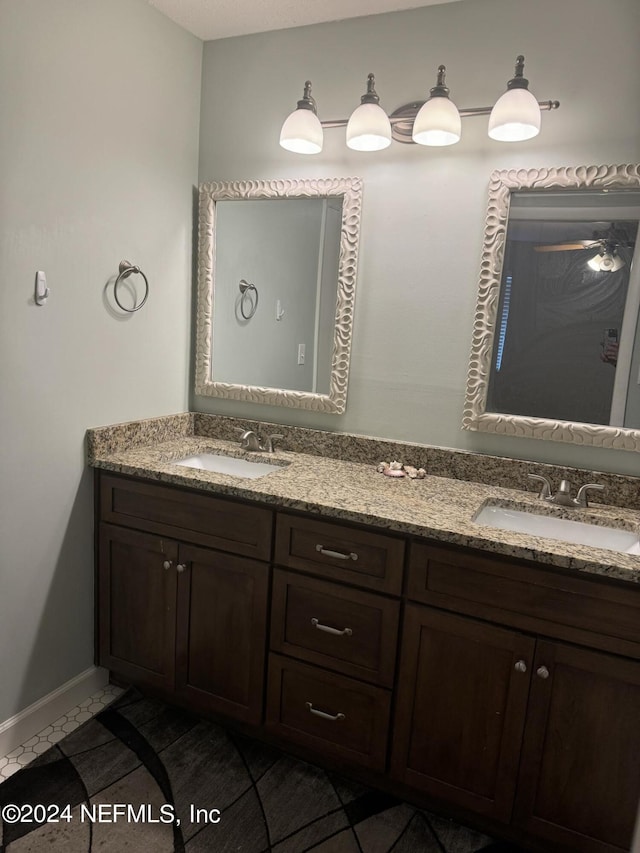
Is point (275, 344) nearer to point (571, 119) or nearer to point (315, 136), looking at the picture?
point (315, 136)

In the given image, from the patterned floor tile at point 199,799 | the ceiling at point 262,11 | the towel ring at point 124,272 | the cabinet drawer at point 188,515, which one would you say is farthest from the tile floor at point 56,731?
the ceiling at point 262,11

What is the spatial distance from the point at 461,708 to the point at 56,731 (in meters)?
1.29

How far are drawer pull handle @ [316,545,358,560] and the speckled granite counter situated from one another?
102mm

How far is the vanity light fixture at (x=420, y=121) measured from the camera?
5.50 feet

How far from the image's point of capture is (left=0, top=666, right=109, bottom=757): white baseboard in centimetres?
181

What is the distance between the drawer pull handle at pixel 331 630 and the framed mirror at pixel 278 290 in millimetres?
784

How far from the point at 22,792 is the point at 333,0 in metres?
2.55

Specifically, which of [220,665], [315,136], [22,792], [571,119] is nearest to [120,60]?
[315,136]

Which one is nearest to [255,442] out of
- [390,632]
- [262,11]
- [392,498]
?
[392,498]

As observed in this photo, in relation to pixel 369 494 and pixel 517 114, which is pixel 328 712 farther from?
pixel 517 114

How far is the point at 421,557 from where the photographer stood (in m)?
1.55

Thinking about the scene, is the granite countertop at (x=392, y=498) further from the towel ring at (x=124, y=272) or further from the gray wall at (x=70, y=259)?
the towel ring at (x=124, y=272)

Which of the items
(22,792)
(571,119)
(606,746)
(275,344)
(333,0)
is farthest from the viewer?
(275,344)

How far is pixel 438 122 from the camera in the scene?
176 centimetres
